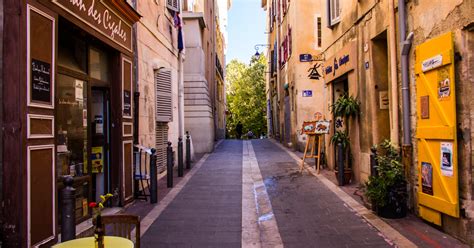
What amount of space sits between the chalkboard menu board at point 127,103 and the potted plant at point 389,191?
14.3 feet

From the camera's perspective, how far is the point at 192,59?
1811cm

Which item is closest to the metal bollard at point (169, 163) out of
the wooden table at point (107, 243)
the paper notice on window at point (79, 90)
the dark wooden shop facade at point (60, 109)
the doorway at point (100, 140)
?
the dark wooden shop facade at point (60, 109)

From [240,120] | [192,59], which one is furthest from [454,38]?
[240,120]

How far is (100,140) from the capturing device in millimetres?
7379

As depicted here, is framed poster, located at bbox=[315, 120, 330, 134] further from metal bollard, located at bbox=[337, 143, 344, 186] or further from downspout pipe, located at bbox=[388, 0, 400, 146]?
downspout pipe, located at bbox=[388, 0, 400, 146]

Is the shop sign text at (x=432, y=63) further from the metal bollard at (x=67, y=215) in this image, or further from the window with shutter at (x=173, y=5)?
the window with shutter at (x=173, y=5)

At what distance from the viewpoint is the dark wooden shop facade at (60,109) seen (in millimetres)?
4160

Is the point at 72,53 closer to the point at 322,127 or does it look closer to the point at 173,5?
the point at 173,5

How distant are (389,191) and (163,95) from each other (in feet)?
21.2

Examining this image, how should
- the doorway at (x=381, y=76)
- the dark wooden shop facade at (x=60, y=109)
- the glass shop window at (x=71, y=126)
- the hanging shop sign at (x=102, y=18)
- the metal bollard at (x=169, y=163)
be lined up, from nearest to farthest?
the dark wooden shop facade at (x=60, y=109) → the hanging shop sign at (x=102, y=18) → the glass shop window at (x=71, y=126) → the doorway at (x=381, y=76) → the metal bollard at (x=169, y=163)

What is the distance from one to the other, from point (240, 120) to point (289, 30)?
25.3 m

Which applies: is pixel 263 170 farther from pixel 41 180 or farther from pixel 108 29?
pixel 41 180

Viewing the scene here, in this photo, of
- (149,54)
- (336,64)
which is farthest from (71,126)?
(336,64)

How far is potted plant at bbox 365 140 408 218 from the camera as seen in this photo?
6305 mm
